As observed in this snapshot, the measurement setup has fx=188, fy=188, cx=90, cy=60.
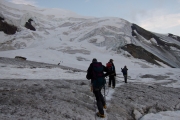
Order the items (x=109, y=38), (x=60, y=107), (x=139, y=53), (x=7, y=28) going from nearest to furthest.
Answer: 1. (x=60, y=107)
2. (x=139, y=53)
3. (x=109, y=38)
4. (x=7, y=28)

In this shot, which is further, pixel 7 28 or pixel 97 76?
pixel 7 28

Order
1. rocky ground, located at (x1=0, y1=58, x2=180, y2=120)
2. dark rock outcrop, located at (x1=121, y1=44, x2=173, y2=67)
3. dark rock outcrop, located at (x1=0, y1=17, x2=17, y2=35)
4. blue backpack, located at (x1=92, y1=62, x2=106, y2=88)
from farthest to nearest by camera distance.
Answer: dark rock outcrop, located at (x1=0, y1=17, x2=17, y2=35), dark rock outcrop, located at (x1=121, y1=44, x2=173, y2=67), blue backpack, located at (x1=92, y1=62, x2=106, y2=88), rocky ground, located at (x1=0, y1=58, x2=180, y2=120)

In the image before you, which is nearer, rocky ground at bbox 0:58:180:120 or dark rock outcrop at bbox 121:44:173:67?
rocky ground at bbox 0:58:180:120

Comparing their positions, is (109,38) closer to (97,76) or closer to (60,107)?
(97,76)

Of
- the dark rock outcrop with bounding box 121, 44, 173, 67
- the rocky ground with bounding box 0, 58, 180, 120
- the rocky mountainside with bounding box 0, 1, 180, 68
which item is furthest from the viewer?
the rocky mountainside with bounding box 0, 1, 180, 68

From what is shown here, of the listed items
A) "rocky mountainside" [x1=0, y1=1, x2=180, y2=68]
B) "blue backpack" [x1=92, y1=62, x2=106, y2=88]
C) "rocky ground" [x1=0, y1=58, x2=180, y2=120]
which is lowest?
"rocky ground" [x1=0, y1=58, x2=180, y2=120]

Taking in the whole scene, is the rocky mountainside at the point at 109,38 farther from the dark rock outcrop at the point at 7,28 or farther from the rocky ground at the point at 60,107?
the rocky ground at the point at 60,107

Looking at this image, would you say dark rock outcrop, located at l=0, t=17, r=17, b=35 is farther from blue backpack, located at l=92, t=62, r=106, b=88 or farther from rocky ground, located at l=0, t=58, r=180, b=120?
blue backpack, located at l=92, t=62, r=106, b=88

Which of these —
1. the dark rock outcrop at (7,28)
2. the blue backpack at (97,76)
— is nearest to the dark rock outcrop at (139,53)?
the dark rock outcrop at (7,28)

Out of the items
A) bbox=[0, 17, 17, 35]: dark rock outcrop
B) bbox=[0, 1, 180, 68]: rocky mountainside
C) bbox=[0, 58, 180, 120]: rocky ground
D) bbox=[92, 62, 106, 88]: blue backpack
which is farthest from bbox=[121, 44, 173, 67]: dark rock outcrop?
bbox=[92, 62, 106, 88]: blue backpack

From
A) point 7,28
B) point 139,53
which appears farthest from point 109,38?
point 7,28

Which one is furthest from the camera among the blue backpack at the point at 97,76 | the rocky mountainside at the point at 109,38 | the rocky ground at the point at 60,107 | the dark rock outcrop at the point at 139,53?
the rocky mountainside at the point at 109,38

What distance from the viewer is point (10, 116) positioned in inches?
208

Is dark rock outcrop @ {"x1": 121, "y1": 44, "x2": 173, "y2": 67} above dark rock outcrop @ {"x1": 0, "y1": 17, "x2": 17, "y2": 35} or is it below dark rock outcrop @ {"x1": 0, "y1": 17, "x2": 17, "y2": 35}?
below
